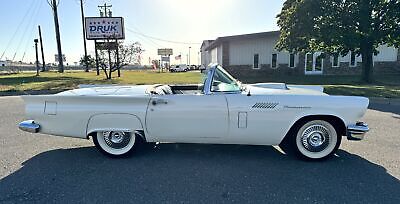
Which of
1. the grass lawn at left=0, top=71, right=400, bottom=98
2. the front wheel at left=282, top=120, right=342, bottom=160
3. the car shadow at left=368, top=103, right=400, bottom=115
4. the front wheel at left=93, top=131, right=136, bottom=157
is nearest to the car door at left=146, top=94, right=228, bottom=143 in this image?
the front wheel at left=93, top=131, right=136, bottom=157

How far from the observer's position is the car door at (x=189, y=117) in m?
3.51

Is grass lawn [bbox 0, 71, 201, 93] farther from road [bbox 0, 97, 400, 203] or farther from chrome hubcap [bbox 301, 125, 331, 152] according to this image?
chrome hubcap [bbox 301, 125, 331, 152]

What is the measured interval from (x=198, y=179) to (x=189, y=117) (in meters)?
0.85

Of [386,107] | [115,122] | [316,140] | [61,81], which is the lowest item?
[386,107]

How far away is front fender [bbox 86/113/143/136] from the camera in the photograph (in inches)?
142

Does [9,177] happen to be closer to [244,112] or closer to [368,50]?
[244,112]

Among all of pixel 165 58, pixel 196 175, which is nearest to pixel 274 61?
pixel 196 175

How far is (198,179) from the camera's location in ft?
10.3

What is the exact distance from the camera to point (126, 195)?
2.78m

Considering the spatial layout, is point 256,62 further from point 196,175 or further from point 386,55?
point 196,175

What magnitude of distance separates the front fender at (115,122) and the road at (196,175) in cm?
48

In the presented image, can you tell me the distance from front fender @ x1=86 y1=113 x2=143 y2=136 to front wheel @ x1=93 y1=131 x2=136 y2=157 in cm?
Result: 15

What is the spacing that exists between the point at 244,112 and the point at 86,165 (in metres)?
2.33

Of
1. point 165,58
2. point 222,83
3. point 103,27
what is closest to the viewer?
point 222,83
